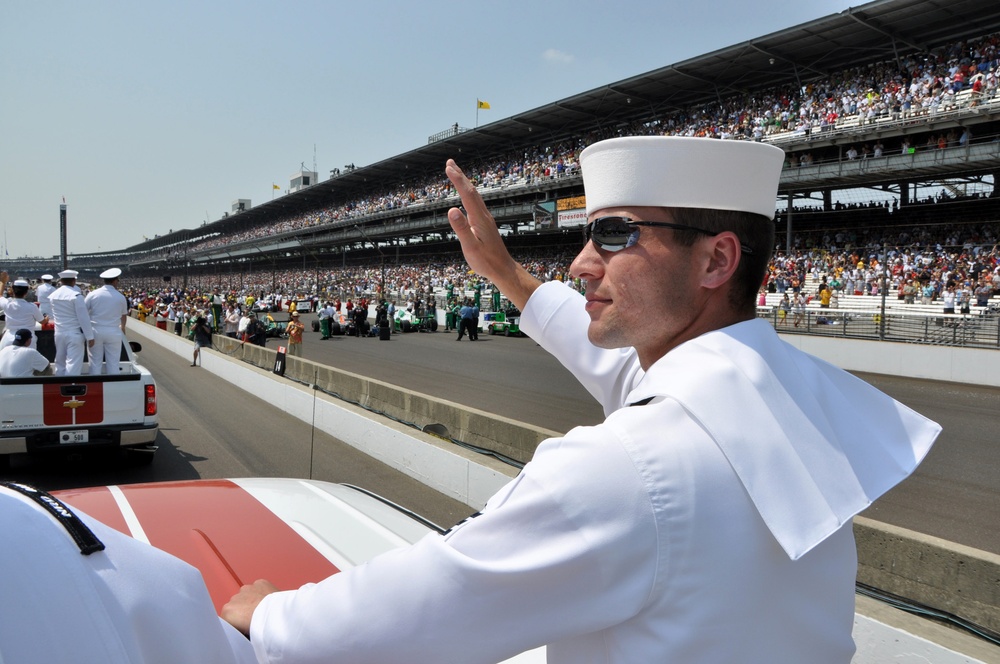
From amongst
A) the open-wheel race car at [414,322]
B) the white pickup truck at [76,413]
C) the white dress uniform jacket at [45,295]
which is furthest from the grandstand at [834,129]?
the white dress uniform jacket at [45,295]

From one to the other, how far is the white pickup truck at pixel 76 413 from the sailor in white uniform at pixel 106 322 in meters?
1.85

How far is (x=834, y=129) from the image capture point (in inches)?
1040

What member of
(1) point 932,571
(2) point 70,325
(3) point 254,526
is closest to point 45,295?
(2) point 70,325

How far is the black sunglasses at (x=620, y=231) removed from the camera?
1.34 meters

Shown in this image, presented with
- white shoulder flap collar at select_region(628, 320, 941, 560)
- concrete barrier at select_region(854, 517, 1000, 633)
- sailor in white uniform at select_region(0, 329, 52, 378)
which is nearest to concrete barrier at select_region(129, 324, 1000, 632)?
concrete barrier at select_region(854, 517, 1000, 633)

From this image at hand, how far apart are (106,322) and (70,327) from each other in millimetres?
433

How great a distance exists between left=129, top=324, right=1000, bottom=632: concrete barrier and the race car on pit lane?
1.20 metres

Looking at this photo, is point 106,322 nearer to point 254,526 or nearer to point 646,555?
point 254,526

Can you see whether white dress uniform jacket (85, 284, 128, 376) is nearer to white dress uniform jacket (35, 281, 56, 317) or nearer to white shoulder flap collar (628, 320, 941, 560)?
white dress uniform jacket (35, 281, 56, 317)

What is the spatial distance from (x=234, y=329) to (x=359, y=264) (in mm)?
41581

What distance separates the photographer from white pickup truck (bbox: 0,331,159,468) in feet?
23.1

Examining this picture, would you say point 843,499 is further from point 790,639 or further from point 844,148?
point 844,148

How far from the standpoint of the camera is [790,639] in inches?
42.9

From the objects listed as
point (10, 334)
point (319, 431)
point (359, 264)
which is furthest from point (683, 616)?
point (359, 264)
